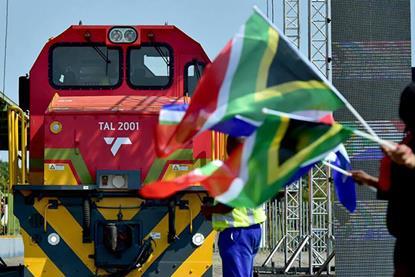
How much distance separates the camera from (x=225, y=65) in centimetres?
547

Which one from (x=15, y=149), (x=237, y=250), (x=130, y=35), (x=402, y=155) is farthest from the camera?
(x=130, y=35)

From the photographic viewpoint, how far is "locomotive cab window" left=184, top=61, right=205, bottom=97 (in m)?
11.2

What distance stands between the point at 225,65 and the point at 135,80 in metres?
5.89

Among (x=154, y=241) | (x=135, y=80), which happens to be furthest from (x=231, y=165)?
(x=135, y=80)

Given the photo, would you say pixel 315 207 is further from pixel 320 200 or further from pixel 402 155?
pixel 402 155

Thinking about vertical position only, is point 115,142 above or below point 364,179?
below

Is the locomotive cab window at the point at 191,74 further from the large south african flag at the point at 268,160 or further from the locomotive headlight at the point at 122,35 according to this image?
the large south african flag at the point at 268,160

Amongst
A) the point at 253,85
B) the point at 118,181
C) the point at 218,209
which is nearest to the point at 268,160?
the point at 253,85

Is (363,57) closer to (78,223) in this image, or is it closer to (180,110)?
(78,223)

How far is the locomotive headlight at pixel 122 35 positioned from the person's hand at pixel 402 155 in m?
6.67

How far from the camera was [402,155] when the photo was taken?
16.0 ft

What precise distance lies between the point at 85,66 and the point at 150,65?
81 centimetres

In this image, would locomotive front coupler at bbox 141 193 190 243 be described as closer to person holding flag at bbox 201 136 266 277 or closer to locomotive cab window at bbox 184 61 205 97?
locomotive cab window at bbox 184 61 205 97

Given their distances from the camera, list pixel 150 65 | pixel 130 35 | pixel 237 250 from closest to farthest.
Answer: pixel 237 250 < pixel 130 35 < pixel 150 65
